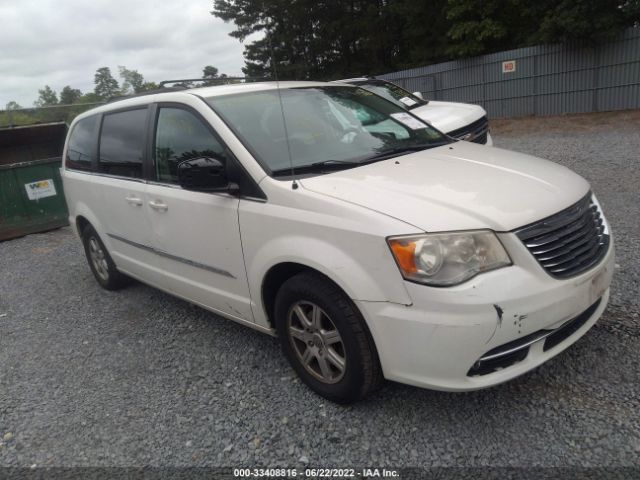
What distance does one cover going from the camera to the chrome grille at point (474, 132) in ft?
21.8

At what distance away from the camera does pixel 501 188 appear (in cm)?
272

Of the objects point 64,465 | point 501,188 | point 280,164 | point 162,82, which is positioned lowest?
point 64,465

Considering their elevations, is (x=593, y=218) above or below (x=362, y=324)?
above

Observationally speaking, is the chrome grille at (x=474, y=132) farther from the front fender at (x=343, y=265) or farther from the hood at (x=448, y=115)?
the front fender at (x=343, y=265)

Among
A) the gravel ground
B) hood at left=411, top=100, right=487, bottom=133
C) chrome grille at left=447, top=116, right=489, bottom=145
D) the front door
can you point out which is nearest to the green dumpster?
the gravel ground

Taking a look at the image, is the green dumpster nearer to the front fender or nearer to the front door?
the front door

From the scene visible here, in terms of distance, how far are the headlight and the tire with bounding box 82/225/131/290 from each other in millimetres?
3368

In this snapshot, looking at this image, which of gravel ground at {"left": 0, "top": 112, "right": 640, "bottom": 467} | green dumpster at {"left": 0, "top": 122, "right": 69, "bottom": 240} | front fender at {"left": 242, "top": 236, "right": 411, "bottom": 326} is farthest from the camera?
green dumpster at {"left": 0, "top": 122, "right": 69, "bottom": 240}

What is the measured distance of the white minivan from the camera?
2371 millimetres

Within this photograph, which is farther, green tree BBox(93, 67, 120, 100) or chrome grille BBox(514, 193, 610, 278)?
green tree BBox(93, 67, 120, 100)

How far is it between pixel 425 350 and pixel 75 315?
362 cm

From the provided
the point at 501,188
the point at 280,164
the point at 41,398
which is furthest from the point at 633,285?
the point at 41,398

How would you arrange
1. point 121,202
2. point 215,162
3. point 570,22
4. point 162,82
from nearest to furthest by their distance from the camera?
1. point 215,162
2. point 121,202
3. point 162,82
4. point 570,22

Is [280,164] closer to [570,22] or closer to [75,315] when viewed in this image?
[75,315]
